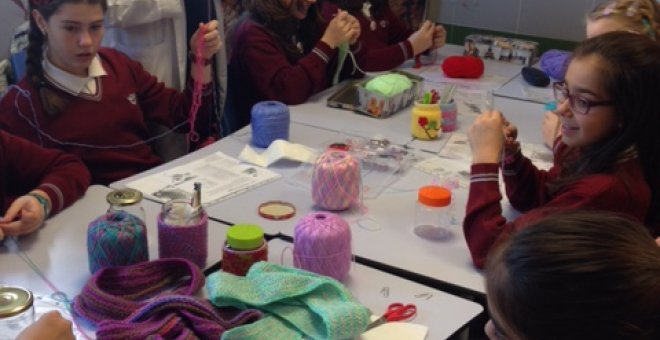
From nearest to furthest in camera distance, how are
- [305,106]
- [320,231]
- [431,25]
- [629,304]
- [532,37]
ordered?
[629,304] → [320,231] → [305,106] → [431,25] → [532,37]

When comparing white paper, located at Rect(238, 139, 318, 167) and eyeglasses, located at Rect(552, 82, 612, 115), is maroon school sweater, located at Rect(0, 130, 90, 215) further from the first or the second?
eyeglasses, located at Rect(552, 82, 612, 115)

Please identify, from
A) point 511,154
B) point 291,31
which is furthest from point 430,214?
point 291,31

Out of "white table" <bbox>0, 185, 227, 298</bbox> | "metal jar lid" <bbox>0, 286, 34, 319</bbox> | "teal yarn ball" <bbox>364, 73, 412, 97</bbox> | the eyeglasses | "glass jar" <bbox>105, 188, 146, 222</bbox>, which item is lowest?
"white table" <bbox>0, 185, 227, 298</bbox>

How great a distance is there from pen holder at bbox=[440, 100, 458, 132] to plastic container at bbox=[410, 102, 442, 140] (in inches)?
2.0

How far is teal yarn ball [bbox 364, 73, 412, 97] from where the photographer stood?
2400 millimetres

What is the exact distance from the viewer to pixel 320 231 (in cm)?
142

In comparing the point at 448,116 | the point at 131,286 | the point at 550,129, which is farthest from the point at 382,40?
the point at 131,286

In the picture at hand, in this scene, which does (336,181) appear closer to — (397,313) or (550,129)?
(397,313)

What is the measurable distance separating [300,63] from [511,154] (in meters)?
0.98

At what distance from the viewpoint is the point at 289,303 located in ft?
4.21

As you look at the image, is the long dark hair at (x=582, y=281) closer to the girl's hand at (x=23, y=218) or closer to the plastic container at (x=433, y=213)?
the plastic container at (x=433, y=213)

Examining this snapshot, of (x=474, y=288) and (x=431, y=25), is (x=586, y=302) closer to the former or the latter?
(x=474, y=288)

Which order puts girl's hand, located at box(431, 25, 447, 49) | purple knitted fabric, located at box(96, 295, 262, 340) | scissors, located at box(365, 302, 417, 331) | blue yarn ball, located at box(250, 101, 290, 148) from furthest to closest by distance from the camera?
girl's hand, located at box(431, 25, 447, 49) < blue yarn ball, located at box(250, 101, 290, 148) < scissors, located at box(365, 302, 417, 331) < purple knitted fabric, located at box(96, 295, 262, 340)

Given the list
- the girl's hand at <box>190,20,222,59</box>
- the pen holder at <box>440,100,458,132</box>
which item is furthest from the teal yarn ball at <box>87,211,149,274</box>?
the pen holder at <box>440,100,458,132</box>
